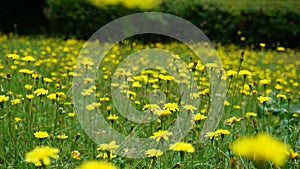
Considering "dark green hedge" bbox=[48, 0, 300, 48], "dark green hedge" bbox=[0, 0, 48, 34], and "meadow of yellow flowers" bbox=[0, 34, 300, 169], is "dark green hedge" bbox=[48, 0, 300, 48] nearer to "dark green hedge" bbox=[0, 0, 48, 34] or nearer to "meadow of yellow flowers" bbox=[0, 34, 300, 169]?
"dark green hedge" bbox=[0, 0, 48, 34]

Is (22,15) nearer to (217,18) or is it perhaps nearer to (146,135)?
(217,18)

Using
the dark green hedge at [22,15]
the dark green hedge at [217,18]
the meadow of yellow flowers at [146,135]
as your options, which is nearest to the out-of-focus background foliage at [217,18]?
the dark green hedge at [217,18]

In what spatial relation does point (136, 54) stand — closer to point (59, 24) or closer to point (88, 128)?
point (88, 128)

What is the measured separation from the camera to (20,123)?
2287mm

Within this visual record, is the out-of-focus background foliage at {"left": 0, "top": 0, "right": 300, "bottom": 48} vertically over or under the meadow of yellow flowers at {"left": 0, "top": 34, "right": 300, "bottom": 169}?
over

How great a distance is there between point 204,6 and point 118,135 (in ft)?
18.5

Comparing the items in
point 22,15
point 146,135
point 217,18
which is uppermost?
point 22,15

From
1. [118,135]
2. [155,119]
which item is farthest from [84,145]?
[155,119]

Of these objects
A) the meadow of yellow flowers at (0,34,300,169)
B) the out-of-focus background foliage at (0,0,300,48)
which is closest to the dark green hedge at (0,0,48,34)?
the out-of-focus background foliage at (0,0,300,48)

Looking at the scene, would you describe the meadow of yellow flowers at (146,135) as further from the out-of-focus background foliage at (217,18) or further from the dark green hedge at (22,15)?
the dark green hedge at (22,15)

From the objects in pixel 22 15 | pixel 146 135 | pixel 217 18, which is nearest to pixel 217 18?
pixel 217 18

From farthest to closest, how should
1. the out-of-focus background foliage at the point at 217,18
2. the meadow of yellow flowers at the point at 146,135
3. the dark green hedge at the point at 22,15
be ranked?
1. the dark green hedge at the point at 22,15
2. the out-of-focus background foliage at the point at 217,18
3. the meadow of yellow flowers at the point at 146,135

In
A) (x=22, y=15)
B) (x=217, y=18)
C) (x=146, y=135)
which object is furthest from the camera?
(x=22, y=15)

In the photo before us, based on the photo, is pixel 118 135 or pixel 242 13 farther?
pixel 242 13
